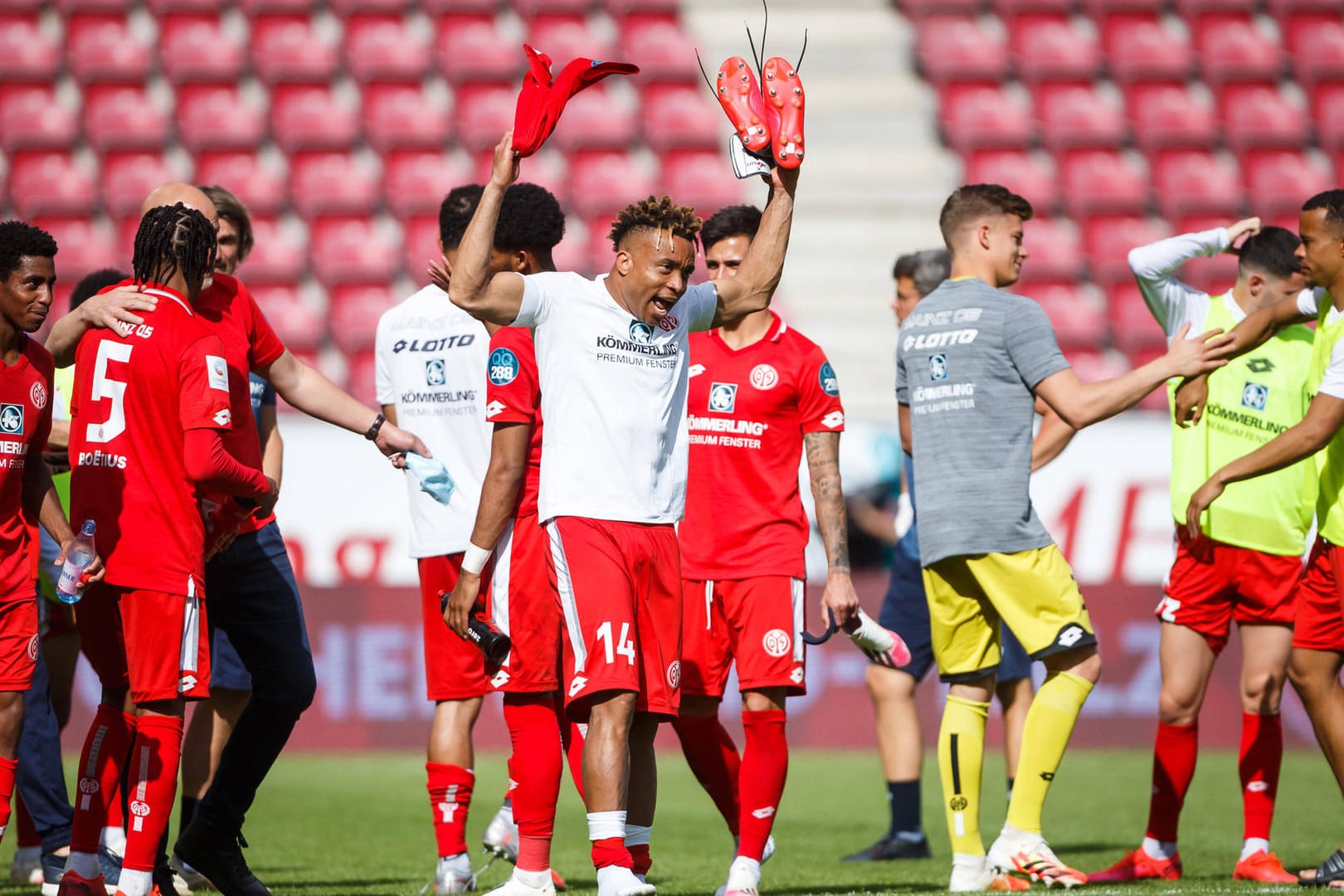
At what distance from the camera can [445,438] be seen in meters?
6.29

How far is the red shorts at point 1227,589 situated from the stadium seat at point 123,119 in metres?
13.5

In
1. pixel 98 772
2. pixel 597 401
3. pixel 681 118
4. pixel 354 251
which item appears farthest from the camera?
pixel 681 118

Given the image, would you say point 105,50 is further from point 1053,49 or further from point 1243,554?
point 1243,554

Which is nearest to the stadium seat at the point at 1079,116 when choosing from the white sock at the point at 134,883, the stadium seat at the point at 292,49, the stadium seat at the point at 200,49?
the stadium seat at the point at 292,49

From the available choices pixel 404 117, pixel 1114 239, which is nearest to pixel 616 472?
pixel 1114 239

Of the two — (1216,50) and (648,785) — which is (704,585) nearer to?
(648,785)

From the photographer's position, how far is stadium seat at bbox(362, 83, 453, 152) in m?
16.9

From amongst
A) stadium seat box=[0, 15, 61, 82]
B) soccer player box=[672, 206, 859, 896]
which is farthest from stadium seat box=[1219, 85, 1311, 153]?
stadium seat box=[0, 15, 61, 82]

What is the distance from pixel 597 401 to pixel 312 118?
13.3 meters

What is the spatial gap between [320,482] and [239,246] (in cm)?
536

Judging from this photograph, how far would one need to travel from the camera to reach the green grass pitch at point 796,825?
248 inches

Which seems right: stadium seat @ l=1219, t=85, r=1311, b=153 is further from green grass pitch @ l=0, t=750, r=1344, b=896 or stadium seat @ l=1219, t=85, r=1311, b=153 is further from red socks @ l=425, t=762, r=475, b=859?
red socks @ l=425, t=762, r=475, b=859

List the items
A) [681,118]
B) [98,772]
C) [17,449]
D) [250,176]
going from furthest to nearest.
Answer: [681,118] < [250,176] < [17,449] < [98,772]

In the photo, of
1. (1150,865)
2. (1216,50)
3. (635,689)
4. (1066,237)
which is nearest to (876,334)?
(1066,237)
